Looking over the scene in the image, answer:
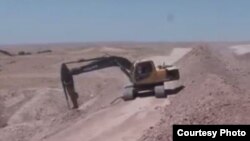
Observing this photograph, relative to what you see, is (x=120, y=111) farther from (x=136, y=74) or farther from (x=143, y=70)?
(x=143, y=70)

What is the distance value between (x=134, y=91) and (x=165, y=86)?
1.67 metres

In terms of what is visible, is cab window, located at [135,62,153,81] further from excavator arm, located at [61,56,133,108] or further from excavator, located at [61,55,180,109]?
excavator arm, located at [61,56,133,108]

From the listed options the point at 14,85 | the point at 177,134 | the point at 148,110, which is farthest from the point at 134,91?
the point at 14,85

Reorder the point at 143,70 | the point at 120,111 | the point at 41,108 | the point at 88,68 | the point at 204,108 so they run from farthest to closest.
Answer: the point at 41,108 → the point at 88,68 → the point at 143,70 → the point at 120,111 → the point at 204,108

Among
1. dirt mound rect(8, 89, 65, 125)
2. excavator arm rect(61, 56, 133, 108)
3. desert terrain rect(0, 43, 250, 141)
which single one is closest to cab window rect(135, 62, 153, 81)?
excavator arm rect(61, 56, 133, 108)

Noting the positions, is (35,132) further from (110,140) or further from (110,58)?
(110,140)

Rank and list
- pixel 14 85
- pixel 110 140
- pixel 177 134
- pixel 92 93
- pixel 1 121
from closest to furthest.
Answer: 1. pixel 177 134
2. pixel 110 140
3. pixel 1 121
4. pixel 92 93
5. pixel 14 85

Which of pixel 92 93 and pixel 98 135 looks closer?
pixel 98 135

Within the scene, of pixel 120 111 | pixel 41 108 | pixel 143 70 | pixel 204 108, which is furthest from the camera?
pixel 41 108

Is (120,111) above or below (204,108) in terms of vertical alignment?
below

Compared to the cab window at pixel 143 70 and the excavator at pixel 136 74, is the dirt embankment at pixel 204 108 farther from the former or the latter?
the cab window at pixel 143 70

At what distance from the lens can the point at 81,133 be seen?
79.2 ft

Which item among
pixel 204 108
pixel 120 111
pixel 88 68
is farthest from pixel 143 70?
pixel 204 108

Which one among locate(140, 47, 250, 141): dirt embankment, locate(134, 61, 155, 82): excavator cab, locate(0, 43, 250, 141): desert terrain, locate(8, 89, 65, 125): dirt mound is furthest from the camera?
locate(8, 89, 65, 125): dirt mound
